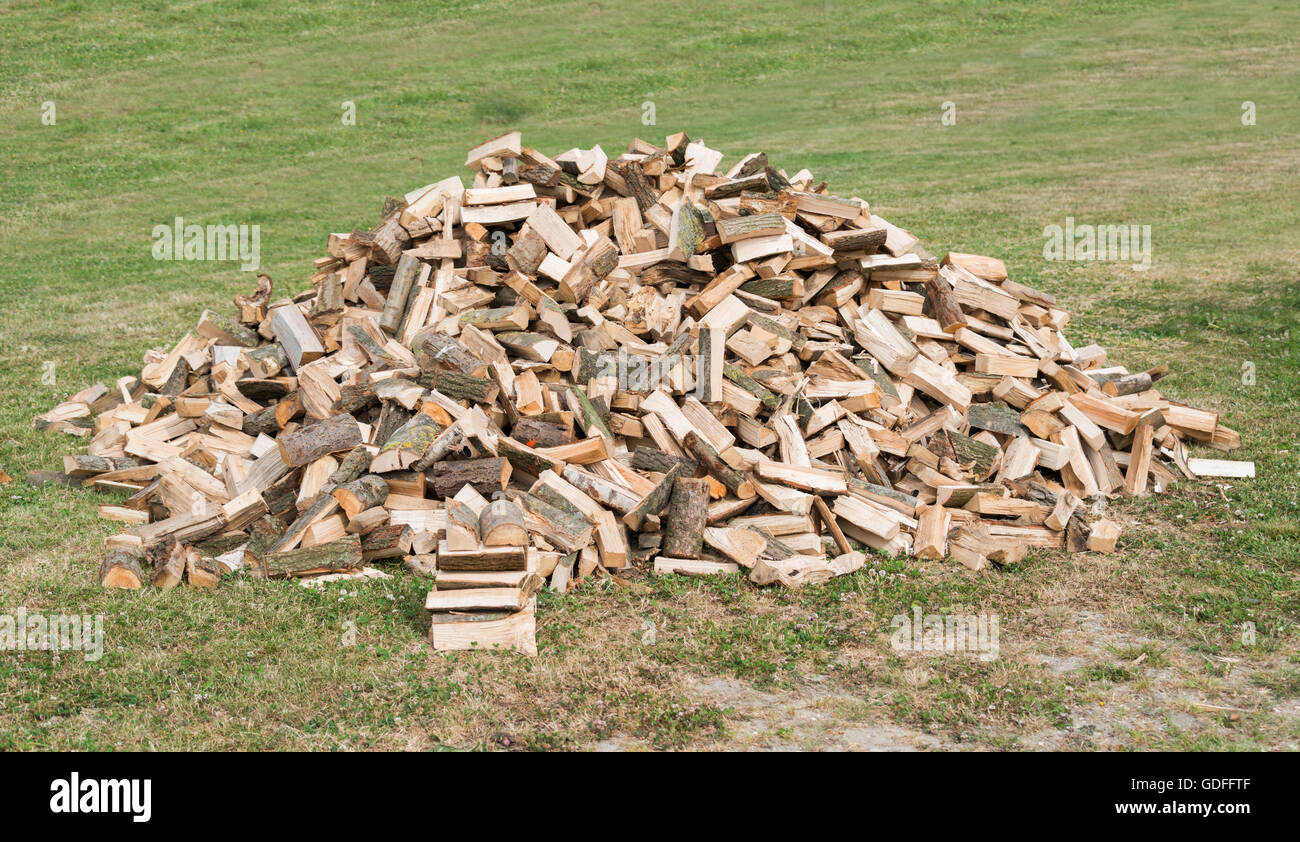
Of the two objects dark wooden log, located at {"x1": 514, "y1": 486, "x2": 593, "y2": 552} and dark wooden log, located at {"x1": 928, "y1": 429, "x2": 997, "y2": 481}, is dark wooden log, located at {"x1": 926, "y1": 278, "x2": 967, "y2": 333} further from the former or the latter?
dark wooden log, located at {"x1": 514, "y1": 486, "x2": 593, "y2": 552}

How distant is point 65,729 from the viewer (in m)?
5.20

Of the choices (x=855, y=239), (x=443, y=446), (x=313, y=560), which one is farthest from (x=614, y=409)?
(x=855, y=239)

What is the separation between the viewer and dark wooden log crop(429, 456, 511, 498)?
7215 mm

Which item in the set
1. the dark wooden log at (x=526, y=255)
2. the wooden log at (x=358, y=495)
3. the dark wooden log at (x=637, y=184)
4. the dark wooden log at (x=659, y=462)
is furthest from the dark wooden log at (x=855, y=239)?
the wooden log at (x=358, y=495)

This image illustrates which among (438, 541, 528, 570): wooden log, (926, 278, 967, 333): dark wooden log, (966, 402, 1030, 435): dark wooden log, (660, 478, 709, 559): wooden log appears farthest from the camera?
(926, 278, 967, 333): dark wooden log

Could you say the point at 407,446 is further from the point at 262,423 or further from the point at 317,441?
the point at 262,423

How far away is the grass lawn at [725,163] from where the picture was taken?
543cm

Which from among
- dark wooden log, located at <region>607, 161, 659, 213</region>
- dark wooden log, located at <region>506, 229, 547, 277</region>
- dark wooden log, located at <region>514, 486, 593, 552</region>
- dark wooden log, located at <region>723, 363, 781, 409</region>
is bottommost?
dark wooden log, located at <region>514, 486, 593, 552</region>

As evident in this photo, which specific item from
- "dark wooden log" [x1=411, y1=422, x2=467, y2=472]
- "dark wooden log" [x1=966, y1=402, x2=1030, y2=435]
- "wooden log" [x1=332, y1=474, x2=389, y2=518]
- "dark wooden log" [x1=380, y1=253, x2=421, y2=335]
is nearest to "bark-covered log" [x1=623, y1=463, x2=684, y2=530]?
"dark wooden log" [x1=411, y1=422, x2=467, y2=472]

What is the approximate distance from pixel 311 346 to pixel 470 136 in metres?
18.2

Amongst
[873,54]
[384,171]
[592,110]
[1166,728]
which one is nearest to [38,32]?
[384,171]

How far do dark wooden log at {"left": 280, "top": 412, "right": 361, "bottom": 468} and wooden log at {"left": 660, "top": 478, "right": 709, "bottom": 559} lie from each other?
7.82 feet

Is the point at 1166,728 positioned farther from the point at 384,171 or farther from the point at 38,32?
the point at 38,32

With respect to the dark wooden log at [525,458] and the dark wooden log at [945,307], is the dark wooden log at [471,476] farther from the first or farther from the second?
the dark wooden log at [945,307]
